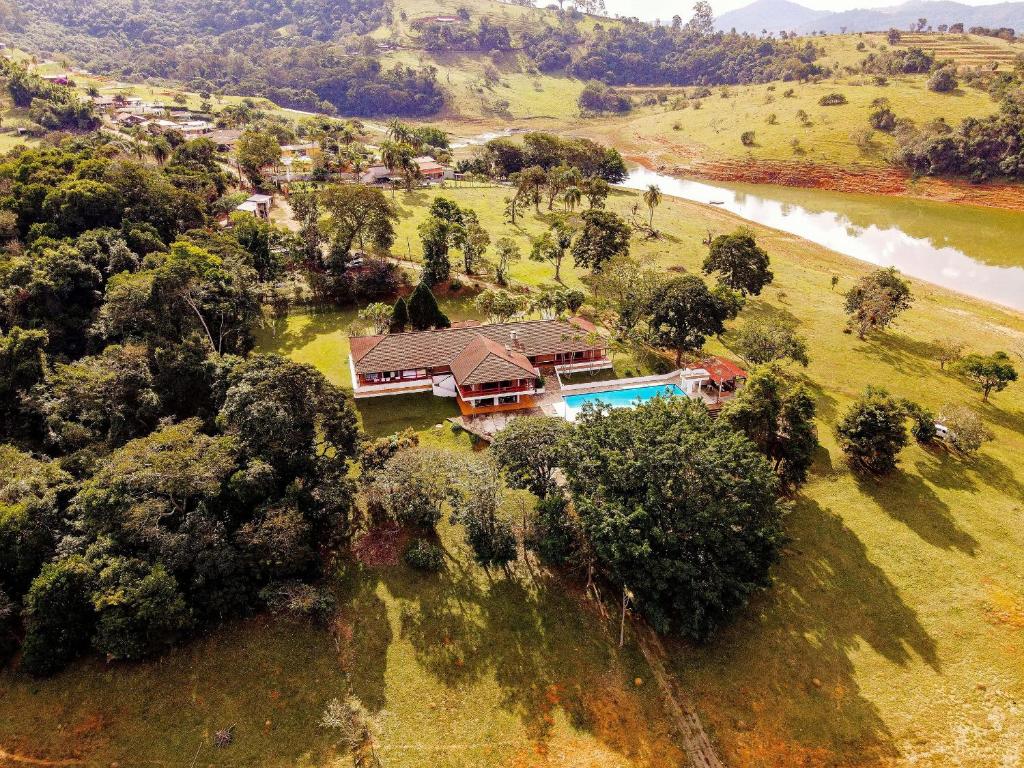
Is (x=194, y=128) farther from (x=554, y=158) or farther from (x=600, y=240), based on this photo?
(x=600, y=240)

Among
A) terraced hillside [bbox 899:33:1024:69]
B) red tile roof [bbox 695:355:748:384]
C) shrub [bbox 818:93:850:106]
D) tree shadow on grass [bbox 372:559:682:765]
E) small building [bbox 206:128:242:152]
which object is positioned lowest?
tree shadow on grass [bbox 372:559:682:765]

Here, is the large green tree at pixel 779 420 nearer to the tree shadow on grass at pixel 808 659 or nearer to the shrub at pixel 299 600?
the tree shadow on grass at pixel 808 659

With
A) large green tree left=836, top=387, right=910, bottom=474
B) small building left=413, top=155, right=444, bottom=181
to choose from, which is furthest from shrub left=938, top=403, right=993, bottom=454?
small building left=413, top=155, right=444, bottom=181

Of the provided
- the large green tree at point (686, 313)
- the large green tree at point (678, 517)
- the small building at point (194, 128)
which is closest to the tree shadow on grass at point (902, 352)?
the large green tree at point (686, 313)

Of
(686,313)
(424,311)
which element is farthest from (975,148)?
(424,311)

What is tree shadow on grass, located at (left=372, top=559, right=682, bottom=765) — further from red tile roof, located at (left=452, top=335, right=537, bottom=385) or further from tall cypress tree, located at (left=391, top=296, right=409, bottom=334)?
tall cypress tree, located at (left=391, top=296, right=409, bottom=334)

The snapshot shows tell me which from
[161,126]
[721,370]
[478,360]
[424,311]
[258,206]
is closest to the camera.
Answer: [478,360]
